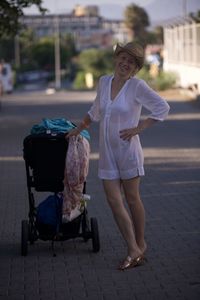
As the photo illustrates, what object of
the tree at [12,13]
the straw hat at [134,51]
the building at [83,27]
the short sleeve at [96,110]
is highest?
the tree at [12,13]

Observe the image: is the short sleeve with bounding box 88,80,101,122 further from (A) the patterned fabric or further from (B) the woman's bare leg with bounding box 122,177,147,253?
(B) the woman's bare leg with bounding box 122,177,147,253

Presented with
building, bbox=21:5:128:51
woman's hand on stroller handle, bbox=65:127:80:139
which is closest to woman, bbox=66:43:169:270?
woman's hand on stroller handle, bbox=65:127:80:139

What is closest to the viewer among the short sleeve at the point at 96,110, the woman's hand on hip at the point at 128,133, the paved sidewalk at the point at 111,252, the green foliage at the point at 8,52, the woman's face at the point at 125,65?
the paved sidewalk at the point at 111,252

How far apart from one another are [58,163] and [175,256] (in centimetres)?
133

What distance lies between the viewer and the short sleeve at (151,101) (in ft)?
23.6

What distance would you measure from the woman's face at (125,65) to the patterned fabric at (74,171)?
0.79 meters

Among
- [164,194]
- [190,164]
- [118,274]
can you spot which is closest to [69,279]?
[118,274]

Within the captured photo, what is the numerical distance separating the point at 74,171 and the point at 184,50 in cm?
3578

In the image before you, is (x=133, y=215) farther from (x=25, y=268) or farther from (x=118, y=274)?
(x=25, y=268)

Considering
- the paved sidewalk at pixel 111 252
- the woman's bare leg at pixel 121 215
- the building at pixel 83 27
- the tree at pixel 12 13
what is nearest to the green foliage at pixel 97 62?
the tree at pixel 12 13

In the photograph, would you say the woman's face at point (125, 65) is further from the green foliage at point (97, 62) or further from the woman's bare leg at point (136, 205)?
the green foliage at point (97, 62)

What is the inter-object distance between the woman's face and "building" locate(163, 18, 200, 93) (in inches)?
1078

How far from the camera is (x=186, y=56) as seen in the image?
41781mm

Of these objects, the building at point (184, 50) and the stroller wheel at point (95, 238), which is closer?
the stroller wheel at point (95, 238)
